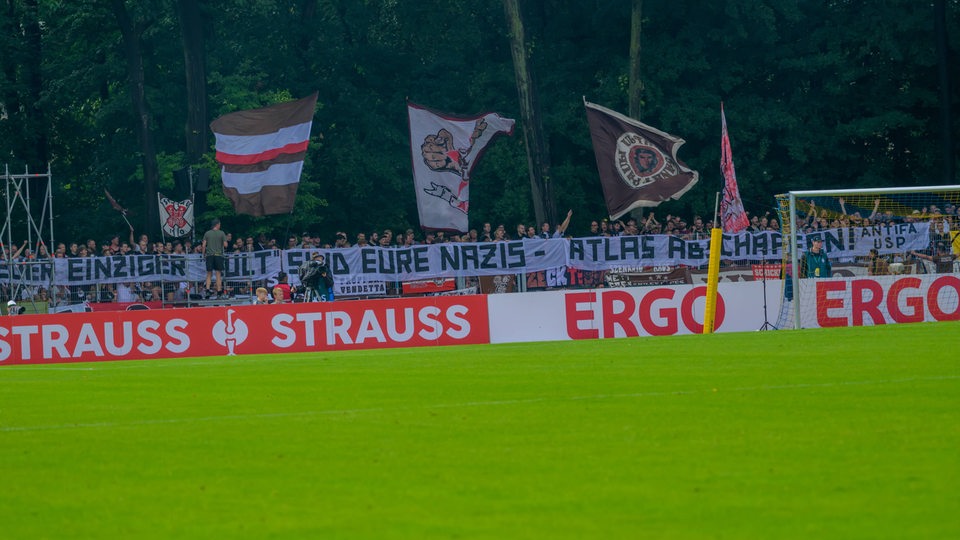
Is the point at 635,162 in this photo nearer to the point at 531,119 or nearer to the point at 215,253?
the point at 531,119

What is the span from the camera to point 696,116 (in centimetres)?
4828

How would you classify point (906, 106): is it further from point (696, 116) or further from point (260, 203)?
point (260, 203)

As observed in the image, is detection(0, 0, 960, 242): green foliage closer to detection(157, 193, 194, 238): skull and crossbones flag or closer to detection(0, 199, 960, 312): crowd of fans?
detection(157, 193, 194, 238): skull and crossbones flag

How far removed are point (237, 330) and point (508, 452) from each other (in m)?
17.1

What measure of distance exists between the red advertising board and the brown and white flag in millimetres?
8407

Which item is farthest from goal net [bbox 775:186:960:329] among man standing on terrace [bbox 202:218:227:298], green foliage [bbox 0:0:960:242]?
man standing on terrace [bbox 202:218:227:298]

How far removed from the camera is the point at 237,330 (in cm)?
2600

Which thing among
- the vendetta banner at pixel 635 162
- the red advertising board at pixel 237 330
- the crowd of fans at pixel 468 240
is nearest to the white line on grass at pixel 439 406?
the red advertising board at pixel 237 330

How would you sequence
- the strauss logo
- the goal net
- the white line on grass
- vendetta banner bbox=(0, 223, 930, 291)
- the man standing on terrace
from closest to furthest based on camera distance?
the white line on grass
the strauss logo
the goal net
the man standing on terrace
vendetta banner bbox=(0, 223, 930, 291)

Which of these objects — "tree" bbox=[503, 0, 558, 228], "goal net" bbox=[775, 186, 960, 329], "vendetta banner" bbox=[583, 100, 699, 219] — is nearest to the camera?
"goal net" bbox=[775, 186, 960, 329]

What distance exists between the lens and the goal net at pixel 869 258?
26312 millimetres

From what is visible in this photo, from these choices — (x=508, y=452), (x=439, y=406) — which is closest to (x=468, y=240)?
(x=439, y=406)

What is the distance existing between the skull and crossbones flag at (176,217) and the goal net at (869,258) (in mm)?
14113

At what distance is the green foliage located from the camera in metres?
48.5
